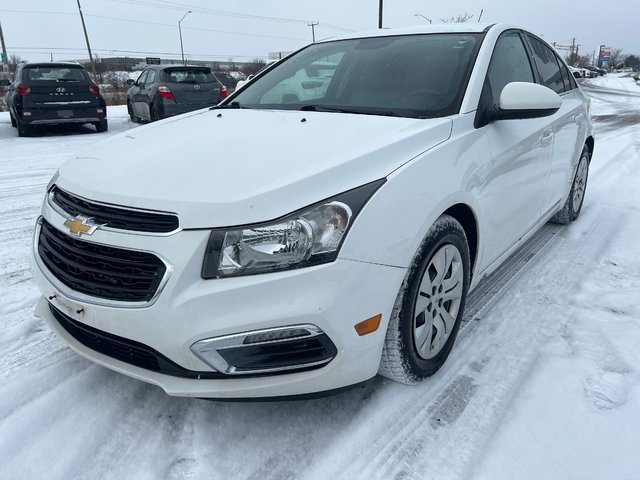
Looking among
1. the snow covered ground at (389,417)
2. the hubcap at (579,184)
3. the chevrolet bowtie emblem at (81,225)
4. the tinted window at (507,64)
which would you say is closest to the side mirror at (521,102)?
the tinted window at (507,64)

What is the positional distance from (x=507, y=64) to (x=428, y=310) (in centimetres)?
173

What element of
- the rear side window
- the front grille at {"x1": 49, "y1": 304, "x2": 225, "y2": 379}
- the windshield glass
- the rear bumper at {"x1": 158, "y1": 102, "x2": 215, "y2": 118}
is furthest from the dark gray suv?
the front grille at {"x1": 49, "y1": 304, "x2": 225, "y2": 379}

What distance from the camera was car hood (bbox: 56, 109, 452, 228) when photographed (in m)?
1.78

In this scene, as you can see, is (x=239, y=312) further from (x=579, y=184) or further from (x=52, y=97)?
(x=52, y=97)

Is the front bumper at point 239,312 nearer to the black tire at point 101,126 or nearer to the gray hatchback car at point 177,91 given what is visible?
the gray hatchback car at point 177,91

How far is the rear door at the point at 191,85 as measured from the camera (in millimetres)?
11023

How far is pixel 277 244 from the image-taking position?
1.76m

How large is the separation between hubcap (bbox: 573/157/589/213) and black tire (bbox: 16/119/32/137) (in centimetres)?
1023

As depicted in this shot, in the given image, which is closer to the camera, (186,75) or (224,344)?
(224,344)

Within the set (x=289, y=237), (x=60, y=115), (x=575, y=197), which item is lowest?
(x=575, y=197)

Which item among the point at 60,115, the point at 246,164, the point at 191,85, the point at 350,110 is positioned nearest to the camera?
the point at 246,164

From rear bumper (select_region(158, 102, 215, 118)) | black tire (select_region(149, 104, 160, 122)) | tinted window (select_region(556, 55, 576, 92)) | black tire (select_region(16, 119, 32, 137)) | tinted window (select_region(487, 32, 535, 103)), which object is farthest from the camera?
black tire (select_region(149, 104, 160, 122))

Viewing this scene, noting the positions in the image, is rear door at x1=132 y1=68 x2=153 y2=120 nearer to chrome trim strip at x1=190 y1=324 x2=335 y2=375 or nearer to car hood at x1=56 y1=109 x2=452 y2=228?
car hood at x1=56 y1=109 x2=452 y2=228

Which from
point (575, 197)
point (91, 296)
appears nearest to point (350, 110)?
point (91, 296)
